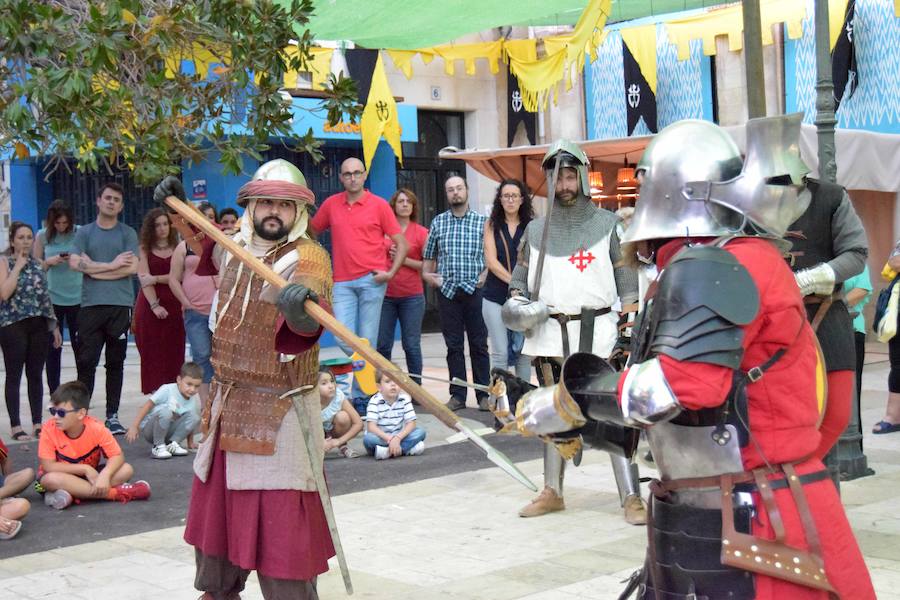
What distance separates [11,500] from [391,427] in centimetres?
269

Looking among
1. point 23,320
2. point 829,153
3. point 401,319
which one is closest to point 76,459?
point 23,320

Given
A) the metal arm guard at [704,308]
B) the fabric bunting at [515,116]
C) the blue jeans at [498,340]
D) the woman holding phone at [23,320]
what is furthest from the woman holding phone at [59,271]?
the fabric bunting at [515,116]

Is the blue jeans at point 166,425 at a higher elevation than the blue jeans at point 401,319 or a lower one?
lower

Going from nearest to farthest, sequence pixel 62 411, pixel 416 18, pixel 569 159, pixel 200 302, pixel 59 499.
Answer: pixel 569 159, pixel 59 499, pixel 62 411, pixel 200 302, pixel 416 18

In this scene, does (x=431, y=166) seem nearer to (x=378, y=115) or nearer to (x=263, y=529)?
(x=378, y=115)

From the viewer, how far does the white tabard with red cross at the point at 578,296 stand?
6250 millimetres

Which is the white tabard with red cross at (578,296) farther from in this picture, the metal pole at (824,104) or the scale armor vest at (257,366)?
the scale armor vest at (257,366)

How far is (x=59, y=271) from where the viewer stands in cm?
966

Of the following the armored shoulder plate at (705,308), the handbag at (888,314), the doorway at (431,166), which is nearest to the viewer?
the armored shoulder plate at (705,308)

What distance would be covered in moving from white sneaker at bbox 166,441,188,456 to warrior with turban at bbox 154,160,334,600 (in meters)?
3.91

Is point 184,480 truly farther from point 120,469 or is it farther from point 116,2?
point 116,2

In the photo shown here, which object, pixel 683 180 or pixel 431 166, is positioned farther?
pixel 431 166

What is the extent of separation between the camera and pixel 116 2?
4852 millimetres

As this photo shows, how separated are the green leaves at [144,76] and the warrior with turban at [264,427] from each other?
35.3 inches
